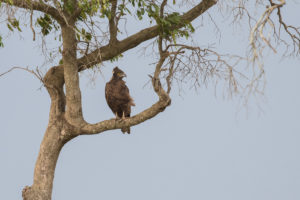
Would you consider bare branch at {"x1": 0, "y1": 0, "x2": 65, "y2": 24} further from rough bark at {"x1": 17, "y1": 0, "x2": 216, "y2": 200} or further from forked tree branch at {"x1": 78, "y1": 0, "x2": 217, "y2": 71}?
forked tree branch at {"x1": 78, "y1": 0, "x2": 217, "y2": 71}

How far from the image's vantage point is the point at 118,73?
26.5 ft

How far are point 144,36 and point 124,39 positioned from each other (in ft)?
1.16

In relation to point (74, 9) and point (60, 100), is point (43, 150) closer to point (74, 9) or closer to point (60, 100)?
point (60, 100)

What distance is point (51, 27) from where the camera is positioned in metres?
8.25

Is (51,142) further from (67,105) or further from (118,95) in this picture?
(118,95)

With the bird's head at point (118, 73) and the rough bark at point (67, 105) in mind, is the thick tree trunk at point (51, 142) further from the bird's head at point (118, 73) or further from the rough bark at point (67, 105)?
the bird's head at point (118, 73)

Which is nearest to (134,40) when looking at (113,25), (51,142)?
(113,25)

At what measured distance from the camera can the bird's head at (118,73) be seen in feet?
26.4

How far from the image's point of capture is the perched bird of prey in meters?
7.91

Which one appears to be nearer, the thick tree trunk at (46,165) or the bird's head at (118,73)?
the thick tree trunk at (46,165)

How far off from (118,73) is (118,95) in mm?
403

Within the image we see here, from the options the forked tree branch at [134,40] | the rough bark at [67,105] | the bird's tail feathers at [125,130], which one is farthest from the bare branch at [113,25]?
the bird's tail feathers at [125,130]

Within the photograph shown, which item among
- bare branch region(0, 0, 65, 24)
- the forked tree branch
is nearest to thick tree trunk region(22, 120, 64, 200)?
the forked tree branch

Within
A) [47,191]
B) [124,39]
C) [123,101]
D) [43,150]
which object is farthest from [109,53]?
[47,191]
